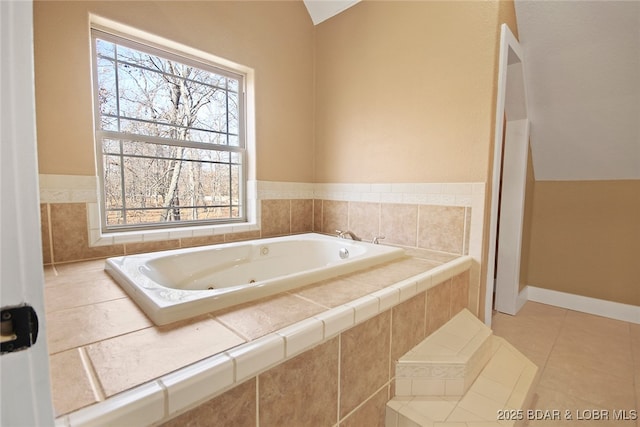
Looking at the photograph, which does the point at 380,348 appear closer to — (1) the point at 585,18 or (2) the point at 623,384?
(2) the point at 623,384

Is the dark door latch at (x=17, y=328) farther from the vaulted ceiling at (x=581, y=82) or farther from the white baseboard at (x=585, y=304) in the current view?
the white baseboard at (x=585, y=304)

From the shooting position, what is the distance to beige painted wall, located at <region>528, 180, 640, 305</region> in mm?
2498

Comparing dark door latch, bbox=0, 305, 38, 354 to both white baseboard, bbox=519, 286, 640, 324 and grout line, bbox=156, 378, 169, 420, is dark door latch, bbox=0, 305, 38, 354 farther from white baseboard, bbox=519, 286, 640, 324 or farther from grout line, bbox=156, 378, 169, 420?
white baseboard, bbox=519, 286, 640, 324

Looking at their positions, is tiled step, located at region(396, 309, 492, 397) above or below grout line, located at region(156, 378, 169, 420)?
below

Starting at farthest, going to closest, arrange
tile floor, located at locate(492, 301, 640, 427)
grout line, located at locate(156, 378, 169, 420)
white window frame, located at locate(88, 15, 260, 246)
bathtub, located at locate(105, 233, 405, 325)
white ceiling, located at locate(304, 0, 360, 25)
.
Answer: white ceiling, located at locate(304, 0, 360, 25) < white window frame, located at locate(88, 15, 260, 246) < tile floor, located at locate(492, 301, 640, 427) < bathtub, located at locate(105, 233, 405, 325) < grout line, located at locate(156, 378, 169, 420)

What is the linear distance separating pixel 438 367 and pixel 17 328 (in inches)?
51.9

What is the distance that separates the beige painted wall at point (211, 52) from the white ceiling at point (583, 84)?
171cm

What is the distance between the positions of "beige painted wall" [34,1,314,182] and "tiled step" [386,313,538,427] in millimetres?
1866

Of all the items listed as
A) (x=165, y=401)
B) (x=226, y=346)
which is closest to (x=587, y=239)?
(x=226, y=346)

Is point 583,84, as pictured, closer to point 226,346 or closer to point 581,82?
point 581,82

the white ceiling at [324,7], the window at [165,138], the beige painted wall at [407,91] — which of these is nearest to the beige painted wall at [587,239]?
the beige painted wall at [407,91]

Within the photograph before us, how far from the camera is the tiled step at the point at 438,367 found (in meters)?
1.19

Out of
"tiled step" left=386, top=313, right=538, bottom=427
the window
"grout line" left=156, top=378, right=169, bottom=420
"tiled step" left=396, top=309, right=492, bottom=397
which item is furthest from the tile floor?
the window

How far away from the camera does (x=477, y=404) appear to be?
117 cm
